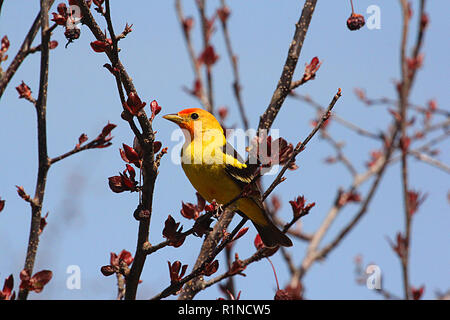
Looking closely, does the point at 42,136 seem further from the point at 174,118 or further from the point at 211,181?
the point at 174,118

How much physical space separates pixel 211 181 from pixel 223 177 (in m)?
0.09

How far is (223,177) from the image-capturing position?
3863 mm

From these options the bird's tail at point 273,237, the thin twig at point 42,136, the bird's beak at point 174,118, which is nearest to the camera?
the thin twig at point 42,136

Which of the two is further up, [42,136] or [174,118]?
[174,118]

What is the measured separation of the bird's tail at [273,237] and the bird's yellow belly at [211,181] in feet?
1.18

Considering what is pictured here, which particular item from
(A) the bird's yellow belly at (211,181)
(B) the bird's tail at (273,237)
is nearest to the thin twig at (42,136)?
(A) the bird's yellow belly at (211,181)

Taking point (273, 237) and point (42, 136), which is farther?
point (273, 237)

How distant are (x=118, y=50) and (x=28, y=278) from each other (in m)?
1.19

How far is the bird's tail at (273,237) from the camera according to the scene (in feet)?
11.7

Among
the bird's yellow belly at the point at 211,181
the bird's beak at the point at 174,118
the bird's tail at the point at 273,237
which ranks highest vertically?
the bird's beak at the point at 174,118

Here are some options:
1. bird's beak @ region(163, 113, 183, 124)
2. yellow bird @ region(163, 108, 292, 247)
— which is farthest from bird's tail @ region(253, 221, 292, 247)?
bird's beak @ region(163, 113, 183, 124)

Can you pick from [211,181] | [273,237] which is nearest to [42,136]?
[211,181]

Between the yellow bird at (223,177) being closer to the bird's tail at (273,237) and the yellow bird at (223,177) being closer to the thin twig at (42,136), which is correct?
the bird's tail at (273,237)
